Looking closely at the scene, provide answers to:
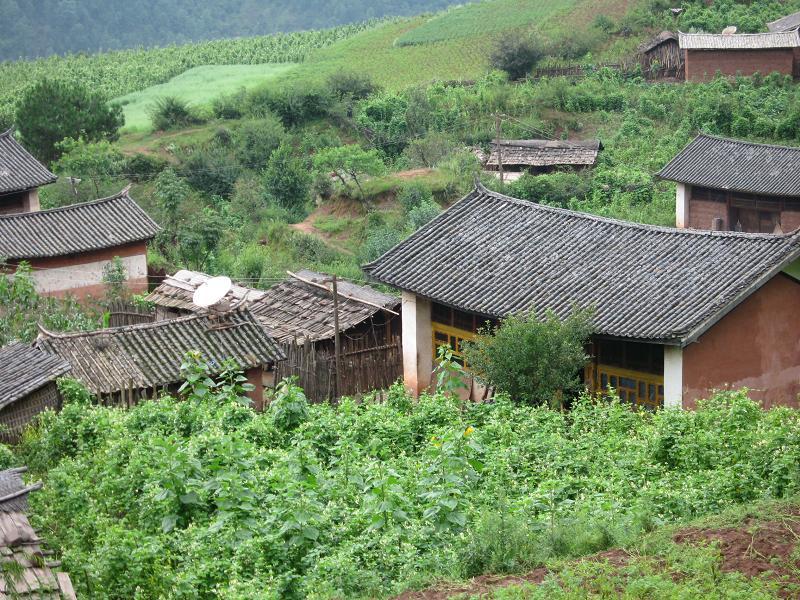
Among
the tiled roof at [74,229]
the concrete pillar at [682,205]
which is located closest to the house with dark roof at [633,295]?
the tiled roof at [74,229]

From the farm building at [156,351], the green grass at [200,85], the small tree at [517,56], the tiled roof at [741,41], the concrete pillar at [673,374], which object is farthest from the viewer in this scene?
the green grass at [200,85]

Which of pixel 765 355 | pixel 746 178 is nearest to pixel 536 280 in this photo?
pixel 765 355

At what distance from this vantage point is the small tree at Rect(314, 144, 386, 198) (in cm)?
3703

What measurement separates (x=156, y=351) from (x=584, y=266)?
6995 millimetres

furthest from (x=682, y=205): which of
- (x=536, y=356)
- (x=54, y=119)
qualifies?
(x=54, y=119)

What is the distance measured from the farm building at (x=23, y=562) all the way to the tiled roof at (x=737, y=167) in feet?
83.5

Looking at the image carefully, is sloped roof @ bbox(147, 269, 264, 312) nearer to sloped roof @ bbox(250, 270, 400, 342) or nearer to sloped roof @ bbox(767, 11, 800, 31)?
sloped roof @ bbox(250, 270, 400, 342)

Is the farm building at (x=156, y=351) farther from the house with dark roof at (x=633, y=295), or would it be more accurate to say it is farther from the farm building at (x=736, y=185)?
the farm building at (x=736, y=185)

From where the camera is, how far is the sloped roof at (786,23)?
4699 centimetres

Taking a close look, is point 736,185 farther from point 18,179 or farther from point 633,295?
point 18,179

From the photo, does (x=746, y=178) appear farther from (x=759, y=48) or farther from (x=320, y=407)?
(x=320, y=407)

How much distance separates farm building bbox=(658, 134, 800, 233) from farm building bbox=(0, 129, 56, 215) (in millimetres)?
18535

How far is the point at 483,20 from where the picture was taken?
6219cm

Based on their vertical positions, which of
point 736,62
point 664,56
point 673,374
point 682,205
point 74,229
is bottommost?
point 673,374
